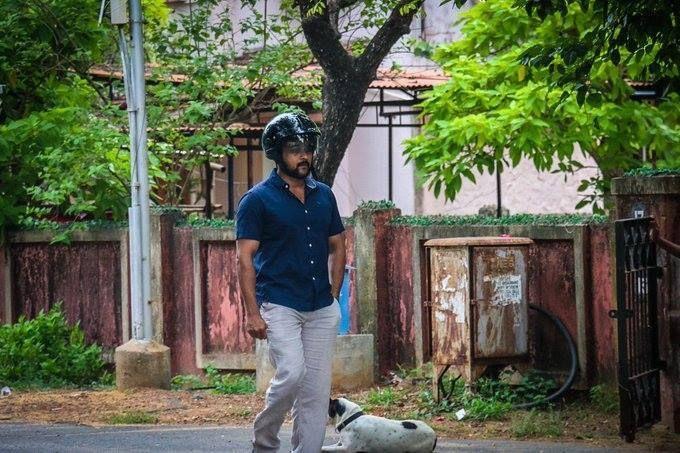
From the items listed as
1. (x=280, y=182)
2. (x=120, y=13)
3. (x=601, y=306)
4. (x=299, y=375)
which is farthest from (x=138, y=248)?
(x=299, y=375)

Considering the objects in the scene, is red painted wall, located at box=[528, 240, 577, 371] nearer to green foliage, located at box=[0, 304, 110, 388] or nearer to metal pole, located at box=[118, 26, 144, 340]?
metal pole, located at box=[118, 26, 144, 340]

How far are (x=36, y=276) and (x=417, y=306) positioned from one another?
486cm

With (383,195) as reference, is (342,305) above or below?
below

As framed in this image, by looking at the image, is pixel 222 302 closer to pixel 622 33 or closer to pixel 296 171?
pixel 622 33

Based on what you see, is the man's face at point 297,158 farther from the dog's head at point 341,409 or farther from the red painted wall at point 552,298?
the red painted wall at point 552,298

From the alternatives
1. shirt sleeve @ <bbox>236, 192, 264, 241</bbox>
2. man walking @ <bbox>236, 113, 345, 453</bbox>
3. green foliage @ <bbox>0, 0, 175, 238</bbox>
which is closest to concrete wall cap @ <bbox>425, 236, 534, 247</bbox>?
man walking @ <bbox>236, 113, 345, 453</bbox>

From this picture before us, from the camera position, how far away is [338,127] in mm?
12594

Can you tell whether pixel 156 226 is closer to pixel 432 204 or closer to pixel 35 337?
pixel 35 337

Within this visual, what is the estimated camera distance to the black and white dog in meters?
8.23

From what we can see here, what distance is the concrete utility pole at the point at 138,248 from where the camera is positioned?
41.4 ft

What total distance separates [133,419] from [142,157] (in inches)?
114

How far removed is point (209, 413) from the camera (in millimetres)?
11273

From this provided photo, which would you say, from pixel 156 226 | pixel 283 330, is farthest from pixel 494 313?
pixel 156 226

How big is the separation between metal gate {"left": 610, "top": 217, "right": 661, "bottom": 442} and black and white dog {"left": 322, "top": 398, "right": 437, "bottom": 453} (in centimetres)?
153
